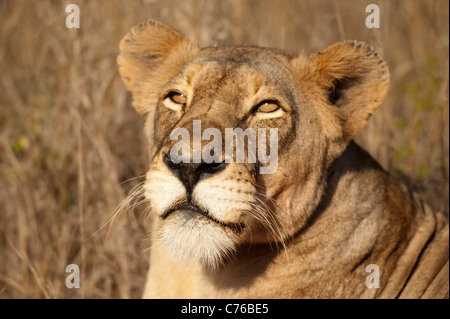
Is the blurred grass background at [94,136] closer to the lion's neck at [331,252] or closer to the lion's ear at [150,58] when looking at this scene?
the lion's ear at [150,58]

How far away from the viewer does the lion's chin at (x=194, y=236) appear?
11.3 feet

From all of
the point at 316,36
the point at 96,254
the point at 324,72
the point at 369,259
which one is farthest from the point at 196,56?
the point at 316,36

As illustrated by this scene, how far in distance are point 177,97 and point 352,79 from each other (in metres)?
1.01

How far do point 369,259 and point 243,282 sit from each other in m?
0.73

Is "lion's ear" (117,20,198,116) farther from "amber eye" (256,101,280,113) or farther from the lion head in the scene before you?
"amber eye" (256,101,280,113)

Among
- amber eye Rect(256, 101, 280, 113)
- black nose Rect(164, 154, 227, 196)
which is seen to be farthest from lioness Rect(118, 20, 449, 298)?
black nose Rect(164, 154, 227, 196)

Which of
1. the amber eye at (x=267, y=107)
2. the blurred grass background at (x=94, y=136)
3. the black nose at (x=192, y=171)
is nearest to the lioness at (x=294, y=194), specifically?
the amber eye at (x=267, y=107)

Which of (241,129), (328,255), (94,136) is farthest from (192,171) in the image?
(94,136)

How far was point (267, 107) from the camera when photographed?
3.90m

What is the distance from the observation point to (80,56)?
5.79 metres

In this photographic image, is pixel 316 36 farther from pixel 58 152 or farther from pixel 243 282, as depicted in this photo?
pixel 243 282

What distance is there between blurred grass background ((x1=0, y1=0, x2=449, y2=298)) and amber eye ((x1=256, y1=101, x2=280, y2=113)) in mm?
1706

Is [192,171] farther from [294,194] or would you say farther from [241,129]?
[294,194]

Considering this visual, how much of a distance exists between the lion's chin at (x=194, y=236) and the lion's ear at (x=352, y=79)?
42.1 inches
